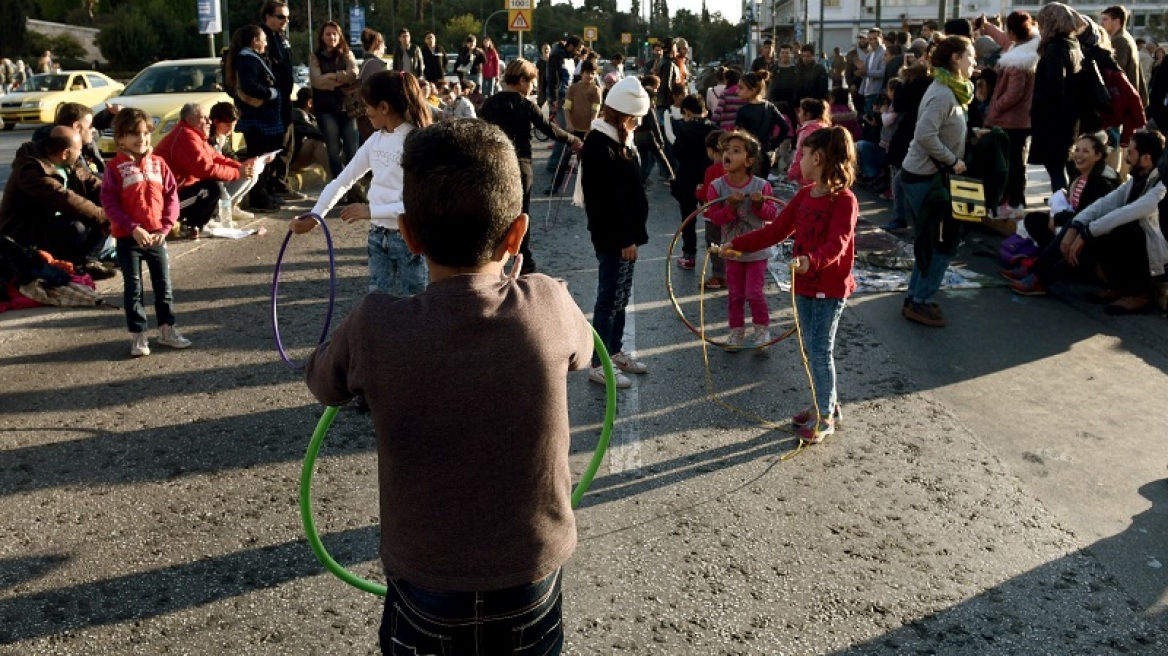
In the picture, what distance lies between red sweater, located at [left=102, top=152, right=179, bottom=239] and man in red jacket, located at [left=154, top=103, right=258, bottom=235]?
3.84 m

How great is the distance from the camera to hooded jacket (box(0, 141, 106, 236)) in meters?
9.30

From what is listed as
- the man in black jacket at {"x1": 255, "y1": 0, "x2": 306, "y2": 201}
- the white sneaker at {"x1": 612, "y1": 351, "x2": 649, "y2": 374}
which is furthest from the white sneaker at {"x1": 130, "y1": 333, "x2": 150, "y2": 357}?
the man in black jacket at {"x1": 255, "y1": 0, "x2": 306, "y2": 201}

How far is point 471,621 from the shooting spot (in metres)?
2.35

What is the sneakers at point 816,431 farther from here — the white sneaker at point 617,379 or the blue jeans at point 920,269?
the blue jeans at point 920,269

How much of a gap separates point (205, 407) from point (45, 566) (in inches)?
80.6

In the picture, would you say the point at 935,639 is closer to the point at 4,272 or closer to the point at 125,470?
the point at 125,470

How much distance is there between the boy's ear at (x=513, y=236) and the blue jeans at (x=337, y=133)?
12.1m

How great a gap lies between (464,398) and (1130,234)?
8.00 metres

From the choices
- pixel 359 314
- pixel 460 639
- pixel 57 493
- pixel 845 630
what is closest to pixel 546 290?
pixel 359 314

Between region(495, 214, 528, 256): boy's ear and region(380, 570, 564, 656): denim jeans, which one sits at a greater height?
region(495, 214, 528, 256): boy's ear

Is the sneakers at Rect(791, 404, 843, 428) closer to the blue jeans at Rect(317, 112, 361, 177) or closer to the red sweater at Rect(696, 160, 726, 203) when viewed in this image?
the red sweater at Rect(696, 160, 726, 203)

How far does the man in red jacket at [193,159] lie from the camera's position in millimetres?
11242

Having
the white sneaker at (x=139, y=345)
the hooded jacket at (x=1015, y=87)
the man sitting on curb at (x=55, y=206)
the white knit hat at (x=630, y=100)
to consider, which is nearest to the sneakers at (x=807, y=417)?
the white knit hat at (x=630, y=100)

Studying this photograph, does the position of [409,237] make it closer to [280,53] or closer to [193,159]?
Result: [193,159]
